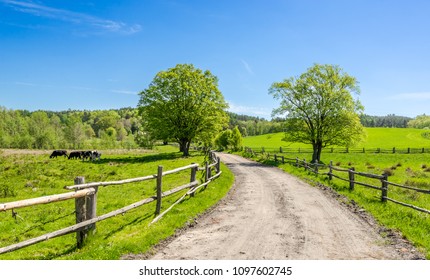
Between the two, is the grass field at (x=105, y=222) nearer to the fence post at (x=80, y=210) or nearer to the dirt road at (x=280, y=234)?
the fence post at (x=80, y=210)

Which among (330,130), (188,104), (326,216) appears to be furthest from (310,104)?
(326,216)

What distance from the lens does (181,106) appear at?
4172 cm

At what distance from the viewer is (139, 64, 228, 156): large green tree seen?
41.3 metres

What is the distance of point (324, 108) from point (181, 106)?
Answer: 18.9 meters

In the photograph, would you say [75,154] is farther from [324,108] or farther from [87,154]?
[324,108]

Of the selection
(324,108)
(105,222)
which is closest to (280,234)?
(105,222)

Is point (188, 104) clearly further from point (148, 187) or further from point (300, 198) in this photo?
point (300, 198)

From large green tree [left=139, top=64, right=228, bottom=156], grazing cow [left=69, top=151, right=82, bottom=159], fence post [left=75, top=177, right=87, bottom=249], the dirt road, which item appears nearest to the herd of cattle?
grazing cow [left=69, top=151, right=82, bottom=159]

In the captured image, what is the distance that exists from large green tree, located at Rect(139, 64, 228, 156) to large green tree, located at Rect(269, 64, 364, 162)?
34.7 feet

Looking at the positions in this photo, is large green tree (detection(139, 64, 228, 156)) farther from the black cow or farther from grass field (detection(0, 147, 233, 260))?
grass field (detection(0, 147, 233, 260))

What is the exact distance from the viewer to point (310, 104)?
37219 mm

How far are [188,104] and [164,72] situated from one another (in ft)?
18.3

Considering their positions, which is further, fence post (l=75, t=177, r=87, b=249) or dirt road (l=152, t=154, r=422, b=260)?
fence post (l=75, t=177, r=87, b=249)

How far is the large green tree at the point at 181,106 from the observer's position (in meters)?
41.3
